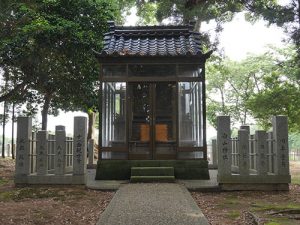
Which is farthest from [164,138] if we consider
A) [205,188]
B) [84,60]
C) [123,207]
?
[84,60]

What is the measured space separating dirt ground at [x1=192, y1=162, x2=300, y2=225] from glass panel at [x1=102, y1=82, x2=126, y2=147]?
10.2 ft

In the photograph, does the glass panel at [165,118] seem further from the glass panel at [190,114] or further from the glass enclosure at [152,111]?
the glass panel at [190,114]

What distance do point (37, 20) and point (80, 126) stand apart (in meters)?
5.45

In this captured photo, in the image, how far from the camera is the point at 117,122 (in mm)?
10898

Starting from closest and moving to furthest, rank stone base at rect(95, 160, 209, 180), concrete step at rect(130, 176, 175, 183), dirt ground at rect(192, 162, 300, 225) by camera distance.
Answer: dirt ground at rect(192, 162, 300, 225) < concrete step at rect(130, 176, 175, 183) < stone base at rect(95, 160, 209, 180)

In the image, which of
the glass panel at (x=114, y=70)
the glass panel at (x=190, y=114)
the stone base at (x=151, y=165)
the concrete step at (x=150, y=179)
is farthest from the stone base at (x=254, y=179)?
the glass panel at (x=114, y=70)

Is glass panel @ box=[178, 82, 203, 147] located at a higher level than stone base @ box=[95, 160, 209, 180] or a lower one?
higher

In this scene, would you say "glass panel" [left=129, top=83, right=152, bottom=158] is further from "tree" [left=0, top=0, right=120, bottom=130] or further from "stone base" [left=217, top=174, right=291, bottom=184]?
"tree" [left=0, top=0, right=120, bottom=130]

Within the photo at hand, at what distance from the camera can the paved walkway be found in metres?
5.58

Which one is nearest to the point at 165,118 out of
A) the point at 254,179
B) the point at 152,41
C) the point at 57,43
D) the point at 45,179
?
the point at 152,41

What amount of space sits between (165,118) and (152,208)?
15.1 feet

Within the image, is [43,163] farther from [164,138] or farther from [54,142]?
[164,138]

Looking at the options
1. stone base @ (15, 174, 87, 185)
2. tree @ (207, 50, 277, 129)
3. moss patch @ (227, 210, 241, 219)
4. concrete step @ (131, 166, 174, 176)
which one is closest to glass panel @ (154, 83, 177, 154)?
concrete step @ (131, 166, 174, 176)

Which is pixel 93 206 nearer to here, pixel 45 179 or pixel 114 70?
Result: pixel 45 179
